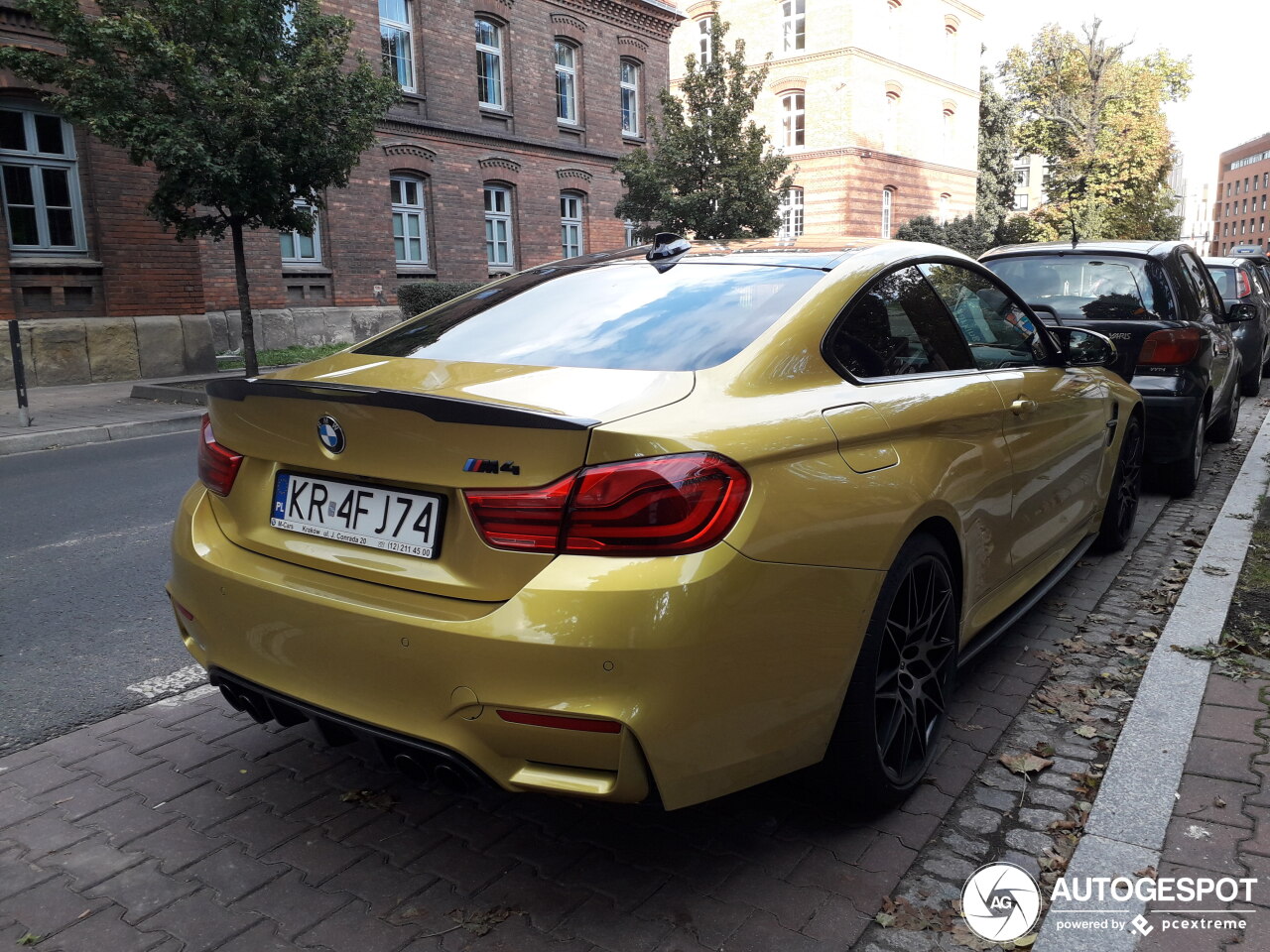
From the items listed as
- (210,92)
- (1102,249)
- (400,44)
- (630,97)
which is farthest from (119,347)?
(630,97)

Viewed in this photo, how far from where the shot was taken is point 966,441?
10.2 feet

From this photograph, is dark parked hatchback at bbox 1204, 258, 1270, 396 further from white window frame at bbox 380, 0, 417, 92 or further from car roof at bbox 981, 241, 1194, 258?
white window frame at bbox 380, 0, 417, 92

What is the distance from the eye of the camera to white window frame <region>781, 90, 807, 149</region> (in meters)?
38.5

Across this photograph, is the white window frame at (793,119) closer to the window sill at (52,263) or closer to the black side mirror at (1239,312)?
the window sill at (52,263)

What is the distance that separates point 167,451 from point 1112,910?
9.51 metres

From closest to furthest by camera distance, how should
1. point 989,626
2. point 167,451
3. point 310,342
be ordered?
point 989,626, point 167,451, point 310,342

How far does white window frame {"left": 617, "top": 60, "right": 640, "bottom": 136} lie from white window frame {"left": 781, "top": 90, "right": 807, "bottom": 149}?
12643 mm

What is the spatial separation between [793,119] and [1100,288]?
34750mm

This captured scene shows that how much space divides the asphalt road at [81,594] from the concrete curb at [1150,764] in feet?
10.6

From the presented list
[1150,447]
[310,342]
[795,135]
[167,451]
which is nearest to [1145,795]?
[1150,447]

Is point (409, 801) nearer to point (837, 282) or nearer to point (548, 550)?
point (548, 550)

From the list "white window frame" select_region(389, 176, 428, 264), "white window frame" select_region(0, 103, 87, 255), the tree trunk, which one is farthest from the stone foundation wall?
"white window frame" select_region(389, 176, 428, 264)

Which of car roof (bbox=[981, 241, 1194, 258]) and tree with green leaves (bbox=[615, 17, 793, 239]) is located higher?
tree with green leaves (bbox=[615, 17, 793, 239])

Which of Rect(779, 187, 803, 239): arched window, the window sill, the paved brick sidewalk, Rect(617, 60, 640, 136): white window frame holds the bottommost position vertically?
the paved brick sidewalk
